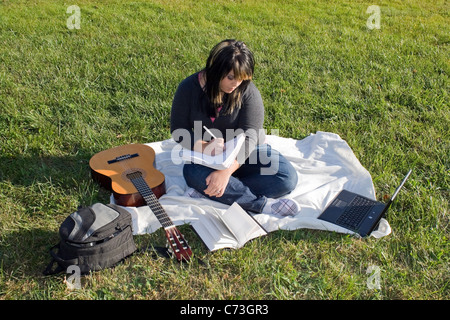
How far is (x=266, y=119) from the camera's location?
4.97 m

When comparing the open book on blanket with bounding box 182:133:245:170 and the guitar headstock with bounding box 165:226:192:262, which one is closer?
the guitar headstock with bounding box 165:226:192:262

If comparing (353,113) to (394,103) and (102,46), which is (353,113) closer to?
(394,103)

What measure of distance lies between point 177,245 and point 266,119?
235 centimetres

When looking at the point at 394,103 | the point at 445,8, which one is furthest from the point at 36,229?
the point at 445,8

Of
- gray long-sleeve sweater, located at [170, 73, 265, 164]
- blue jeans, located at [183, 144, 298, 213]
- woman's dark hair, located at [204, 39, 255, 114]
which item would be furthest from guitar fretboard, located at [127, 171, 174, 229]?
woman's dark hair, located at [204, 39, 255, 114]

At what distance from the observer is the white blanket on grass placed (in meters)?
3.39
